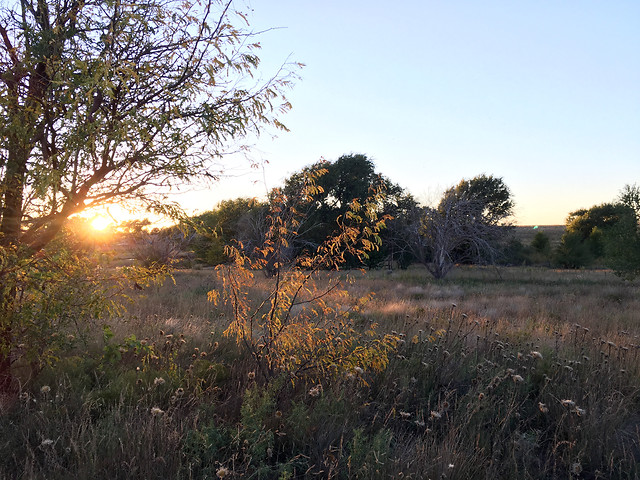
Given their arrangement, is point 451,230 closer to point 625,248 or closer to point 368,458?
point 625,248

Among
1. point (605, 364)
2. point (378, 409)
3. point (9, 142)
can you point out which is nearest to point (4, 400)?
point (9, 142)

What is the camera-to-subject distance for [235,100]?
13.8 feet

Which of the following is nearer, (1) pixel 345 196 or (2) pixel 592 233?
(1) pixel 345 196

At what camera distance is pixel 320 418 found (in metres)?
3.49

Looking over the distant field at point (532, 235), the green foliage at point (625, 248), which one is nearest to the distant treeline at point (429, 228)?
the green foliage at point (625, 248)

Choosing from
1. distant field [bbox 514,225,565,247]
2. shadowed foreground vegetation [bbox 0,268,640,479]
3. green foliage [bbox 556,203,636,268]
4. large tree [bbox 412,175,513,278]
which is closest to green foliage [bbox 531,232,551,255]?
green foliage [bbox 556,203,636,268]

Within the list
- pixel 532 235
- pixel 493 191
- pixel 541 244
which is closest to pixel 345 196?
pixel 493 191

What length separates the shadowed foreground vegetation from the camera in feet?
9.42

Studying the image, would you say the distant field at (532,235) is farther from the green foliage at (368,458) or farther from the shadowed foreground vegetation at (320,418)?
the green foliage at (368,458)

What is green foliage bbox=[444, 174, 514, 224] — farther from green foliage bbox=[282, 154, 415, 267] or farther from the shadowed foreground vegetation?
the shadowed foreground vegetation

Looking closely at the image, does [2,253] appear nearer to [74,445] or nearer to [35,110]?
[35,110]

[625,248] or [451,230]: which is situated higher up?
[451,230]

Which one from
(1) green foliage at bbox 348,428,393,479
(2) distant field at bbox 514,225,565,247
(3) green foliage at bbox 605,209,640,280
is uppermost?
(2) distant field at bbox 514,225,565,247

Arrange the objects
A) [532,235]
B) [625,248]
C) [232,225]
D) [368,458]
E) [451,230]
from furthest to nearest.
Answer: [532,235] < [232,225] < [451,230] < [625,248] < [368,458]
